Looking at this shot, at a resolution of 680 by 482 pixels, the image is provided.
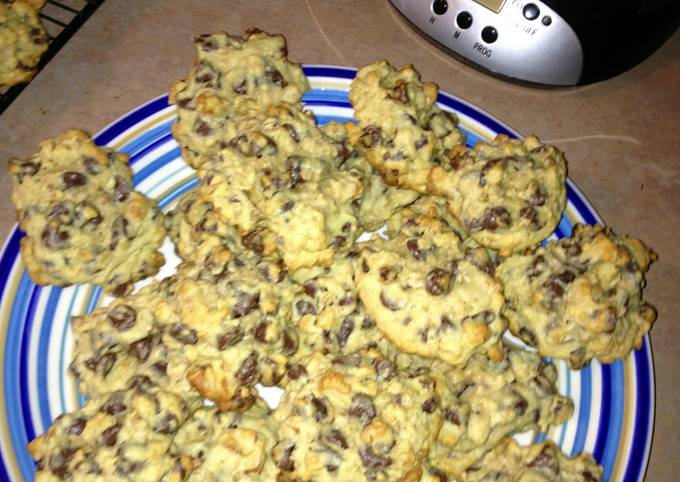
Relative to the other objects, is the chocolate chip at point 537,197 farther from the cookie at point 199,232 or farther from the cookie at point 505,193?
the cookie at point 199,232

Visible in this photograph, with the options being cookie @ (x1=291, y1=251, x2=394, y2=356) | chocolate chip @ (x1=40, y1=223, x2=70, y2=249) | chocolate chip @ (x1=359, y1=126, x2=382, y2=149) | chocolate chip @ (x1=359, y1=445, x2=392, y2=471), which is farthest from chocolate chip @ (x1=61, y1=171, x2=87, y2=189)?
chocolate chip @ (x1=359, y1=445, x2=392, y2=471)

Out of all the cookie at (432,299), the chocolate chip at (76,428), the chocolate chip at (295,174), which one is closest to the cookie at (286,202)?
the chocolate chip at (295,174)

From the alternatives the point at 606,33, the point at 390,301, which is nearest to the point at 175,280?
the point at 390,301

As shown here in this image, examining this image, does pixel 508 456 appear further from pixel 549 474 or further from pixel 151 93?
pixel 151 93

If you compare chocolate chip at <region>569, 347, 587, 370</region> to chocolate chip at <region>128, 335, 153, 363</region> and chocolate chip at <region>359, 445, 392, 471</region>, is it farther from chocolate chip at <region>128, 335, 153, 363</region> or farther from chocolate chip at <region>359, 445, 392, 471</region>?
chocolate chip at <region>128, 335, 153, 363</region>

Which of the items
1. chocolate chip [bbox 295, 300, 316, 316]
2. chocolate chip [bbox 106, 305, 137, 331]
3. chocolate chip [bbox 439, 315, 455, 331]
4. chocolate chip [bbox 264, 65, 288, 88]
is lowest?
chocolate chip [bbox 106, 305, 137, 331]

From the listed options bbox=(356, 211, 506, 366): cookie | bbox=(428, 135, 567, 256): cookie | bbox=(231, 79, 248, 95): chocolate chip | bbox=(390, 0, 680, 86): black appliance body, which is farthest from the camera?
bbox=(390, 0, 680, 86): black appliance body

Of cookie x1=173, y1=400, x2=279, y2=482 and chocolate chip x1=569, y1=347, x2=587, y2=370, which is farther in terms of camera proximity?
chocolate chip x1=569, y1=347, x2=587, y2=370
